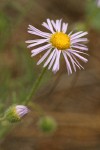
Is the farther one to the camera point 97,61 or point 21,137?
point 97,61

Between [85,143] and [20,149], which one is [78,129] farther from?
[20,149]

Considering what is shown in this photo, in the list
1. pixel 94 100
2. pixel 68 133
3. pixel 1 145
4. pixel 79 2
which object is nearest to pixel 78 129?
pixel 68 133

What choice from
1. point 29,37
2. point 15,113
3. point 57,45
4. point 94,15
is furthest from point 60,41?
point 29,37

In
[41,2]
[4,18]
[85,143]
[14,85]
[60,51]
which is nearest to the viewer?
[60,51]

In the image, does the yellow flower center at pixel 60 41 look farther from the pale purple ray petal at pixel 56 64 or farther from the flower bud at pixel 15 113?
the flower bud at pixel 15 113

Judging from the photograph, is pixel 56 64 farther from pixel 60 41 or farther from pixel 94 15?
pixel 94 15

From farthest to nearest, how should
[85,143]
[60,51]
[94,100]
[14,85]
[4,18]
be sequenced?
[94,100], [85,143], [14,85], [4,18], [60,51]
